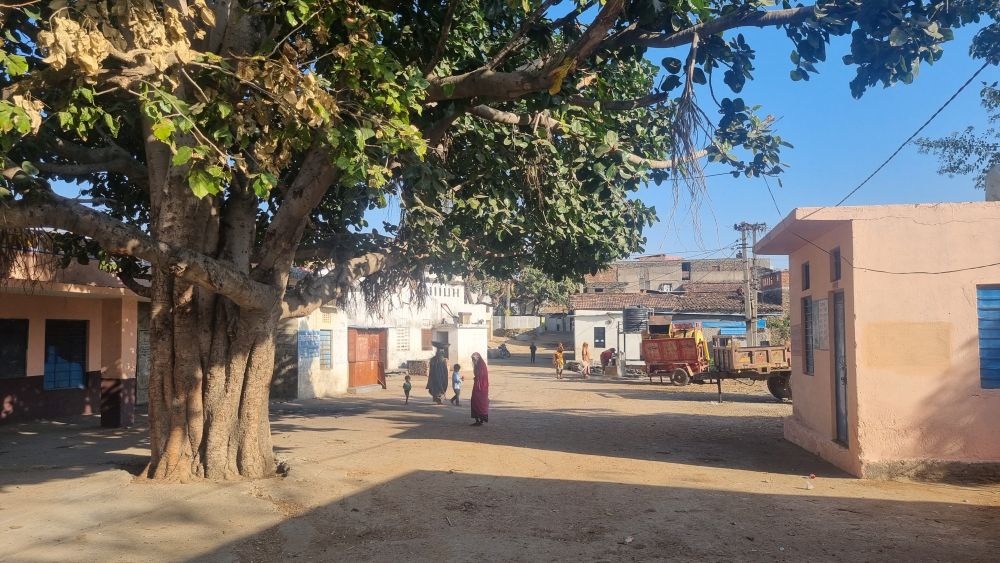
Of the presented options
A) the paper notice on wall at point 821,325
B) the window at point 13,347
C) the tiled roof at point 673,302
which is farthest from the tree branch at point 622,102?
the tiled roof at point 673,302

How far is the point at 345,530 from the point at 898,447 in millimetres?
6857

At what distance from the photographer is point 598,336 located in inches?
1561

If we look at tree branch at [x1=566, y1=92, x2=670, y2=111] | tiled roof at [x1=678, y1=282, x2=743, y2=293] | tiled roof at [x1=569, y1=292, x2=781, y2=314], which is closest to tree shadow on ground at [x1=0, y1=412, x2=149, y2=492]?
tree branch at [x1=566, y1=92, x2=670, y2=111]

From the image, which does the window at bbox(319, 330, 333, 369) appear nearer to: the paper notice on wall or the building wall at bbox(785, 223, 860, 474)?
the building wall at bbox(785, 223, 860, 474)

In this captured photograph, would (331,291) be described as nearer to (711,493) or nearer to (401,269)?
(401,269)

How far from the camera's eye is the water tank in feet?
117

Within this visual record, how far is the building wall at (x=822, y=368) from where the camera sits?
9.22 metres

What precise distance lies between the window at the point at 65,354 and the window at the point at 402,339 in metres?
19.8

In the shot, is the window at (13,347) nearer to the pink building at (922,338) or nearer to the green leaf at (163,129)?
the green leaf at (163,129)

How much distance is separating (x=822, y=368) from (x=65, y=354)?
591 inches

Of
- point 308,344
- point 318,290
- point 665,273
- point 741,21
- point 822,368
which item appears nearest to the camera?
point 741,21

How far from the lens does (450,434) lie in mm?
13445

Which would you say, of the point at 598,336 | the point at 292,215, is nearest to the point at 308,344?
the point at 292,215

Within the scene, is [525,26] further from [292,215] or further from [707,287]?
[707,287]
